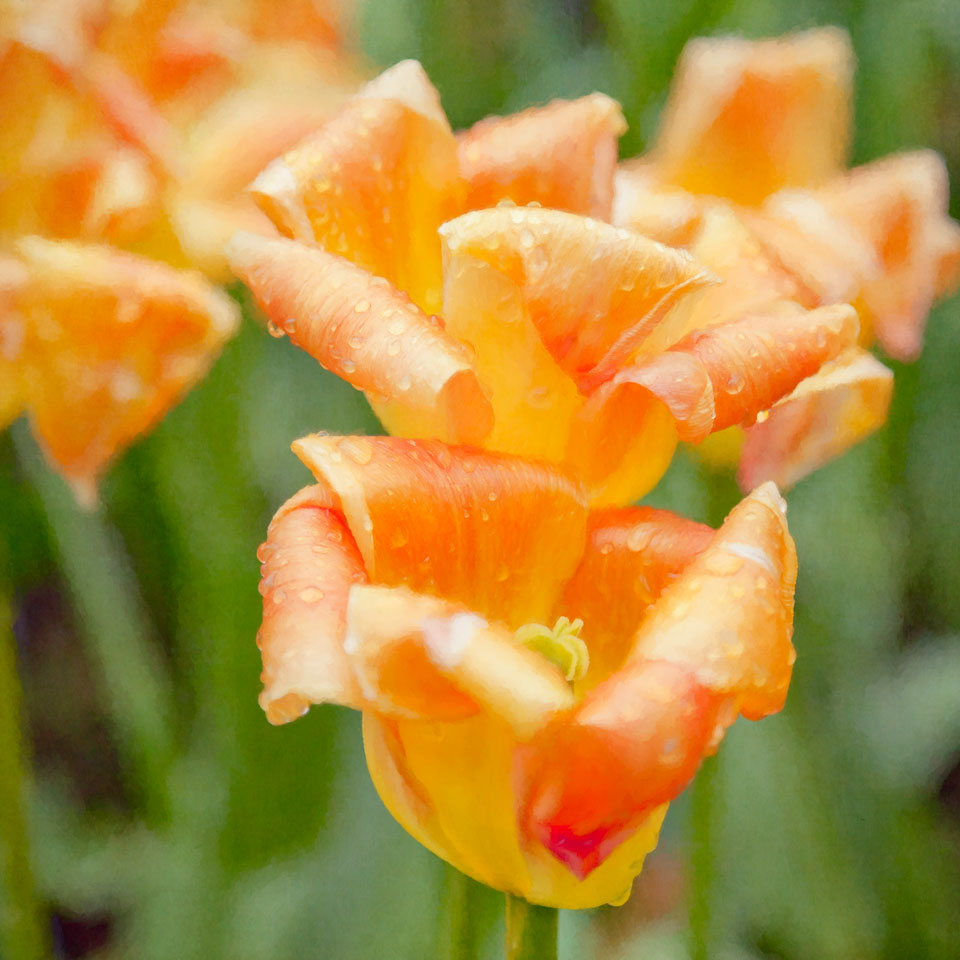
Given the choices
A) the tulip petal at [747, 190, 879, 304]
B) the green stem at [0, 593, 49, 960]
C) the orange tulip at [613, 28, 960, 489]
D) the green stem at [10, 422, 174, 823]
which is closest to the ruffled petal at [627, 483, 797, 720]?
the orange tulip at [613, 28, 960, 489]

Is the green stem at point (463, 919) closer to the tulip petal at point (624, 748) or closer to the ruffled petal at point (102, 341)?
the tulip petal at point (624, 748)

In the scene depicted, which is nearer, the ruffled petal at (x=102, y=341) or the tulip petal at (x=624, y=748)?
the tulip petal at (x=624, y=748)

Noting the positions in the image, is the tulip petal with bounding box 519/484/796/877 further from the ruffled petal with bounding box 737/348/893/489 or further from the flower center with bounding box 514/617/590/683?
the ruffled petal with bounding box 737/348/893/489

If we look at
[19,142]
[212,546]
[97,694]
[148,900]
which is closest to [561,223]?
[19,142]

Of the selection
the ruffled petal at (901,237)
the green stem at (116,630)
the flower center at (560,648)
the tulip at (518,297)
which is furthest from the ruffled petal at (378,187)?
the green stem at (116,630)

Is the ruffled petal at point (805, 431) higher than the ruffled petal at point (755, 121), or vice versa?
the ruffled petal at point (755, 121)

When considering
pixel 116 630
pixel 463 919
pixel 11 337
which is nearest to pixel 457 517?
pixel 463 919

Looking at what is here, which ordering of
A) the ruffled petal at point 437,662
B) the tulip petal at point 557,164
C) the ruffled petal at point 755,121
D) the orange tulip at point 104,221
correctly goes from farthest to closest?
the ruffled petal at point 755,121 < the orange tulip at point 104,221 < the tulip petal at point 557,164 < the ruffled petal at point 437,662
